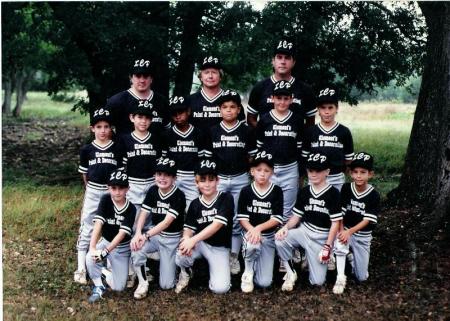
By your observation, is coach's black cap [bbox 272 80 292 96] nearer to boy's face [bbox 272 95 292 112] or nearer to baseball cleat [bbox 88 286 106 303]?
boy's face [bbox 272 95 292 112]

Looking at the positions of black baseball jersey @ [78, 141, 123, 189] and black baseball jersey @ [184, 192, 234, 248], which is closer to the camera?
black baseball jersey @ [184, 192, 234, 248]

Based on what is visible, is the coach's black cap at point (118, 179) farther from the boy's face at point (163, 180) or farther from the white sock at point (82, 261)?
the white sock at point (82, 261)

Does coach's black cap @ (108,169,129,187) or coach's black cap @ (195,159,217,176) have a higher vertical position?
coach's black cap @ (195,159,217,176)

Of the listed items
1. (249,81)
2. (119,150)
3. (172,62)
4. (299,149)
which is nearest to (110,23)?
(172,62)

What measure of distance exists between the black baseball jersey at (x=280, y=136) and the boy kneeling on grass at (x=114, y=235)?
5.63 feet

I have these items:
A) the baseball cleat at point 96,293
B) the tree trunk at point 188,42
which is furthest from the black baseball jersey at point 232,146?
the tree trunk at point 188,42

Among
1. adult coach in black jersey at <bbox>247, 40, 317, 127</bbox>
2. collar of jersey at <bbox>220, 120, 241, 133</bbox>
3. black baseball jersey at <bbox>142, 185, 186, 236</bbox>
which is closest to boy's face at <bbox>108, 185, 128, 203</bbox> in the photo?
black baseball jersey at <bbox>142, 185, 186, 236</bbox>

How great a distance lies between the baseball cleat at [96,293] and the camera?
20.7 feet

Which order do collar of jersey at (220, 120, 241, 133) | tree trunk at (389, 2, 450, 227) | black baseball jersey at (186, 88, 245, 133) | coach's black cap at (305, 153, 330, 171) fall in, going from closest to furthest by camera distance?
1. coach's black cap at (305, 153, 330, 171)
2. collar of jersey at (220, 120, 241, 133)
3. black baseball jersey at (186, 88, 245, 133)
4. tree trunk at (389, 2, 450, 227)

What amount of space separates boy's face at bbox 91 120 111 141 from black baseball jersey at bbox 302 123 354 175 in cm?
245

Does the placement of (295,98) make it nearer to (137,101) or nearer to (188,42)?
(137,101)

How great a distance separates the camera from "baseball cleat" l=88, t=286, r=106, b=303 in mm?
6320

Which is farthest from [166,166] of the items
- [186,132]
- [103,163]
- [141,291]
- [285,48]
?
[285,48]

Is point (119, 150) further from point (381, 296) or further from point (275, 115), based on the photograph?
point (381, 296)
